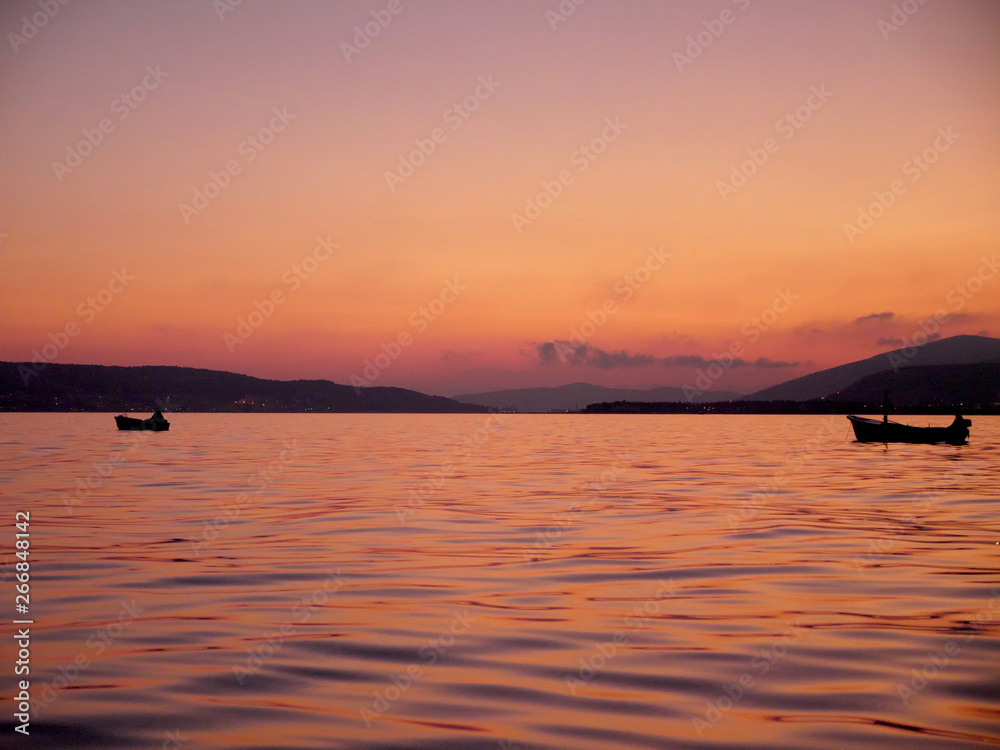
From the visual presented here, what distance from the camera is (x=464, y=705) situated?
32.1 feet

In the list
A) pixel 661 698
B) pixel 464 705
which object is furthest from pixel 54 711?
pixel 661 698

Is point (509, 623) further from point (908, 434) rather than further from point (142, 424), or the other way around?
point (142, 424)

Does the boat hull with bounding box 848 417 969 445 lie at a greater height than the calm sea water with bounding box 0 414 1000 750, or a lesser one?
greater

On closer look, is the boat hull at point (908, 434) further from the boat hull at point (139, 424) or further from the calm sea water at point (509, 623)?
the boat hull at point (139, 424)

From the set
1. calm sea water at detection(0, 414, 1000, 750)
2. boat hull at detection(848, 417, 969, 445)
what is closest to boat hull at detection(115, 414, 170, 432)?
boat hull at detection(848, 417, 969, 445)

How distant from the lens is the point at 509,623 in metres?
13.5

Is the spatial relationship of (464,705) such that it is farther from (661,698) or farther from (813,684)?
(813,684)

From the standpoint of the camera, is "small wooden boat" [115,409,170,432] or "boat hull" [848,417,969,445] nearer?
"boat hull" [848,417,969,445]

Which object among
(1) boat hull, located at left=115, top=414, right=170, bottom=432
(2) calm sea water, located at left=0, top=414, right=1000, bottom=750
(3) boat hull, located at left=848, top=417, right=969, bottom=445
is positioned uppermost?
(1) boat hull, located at left=115, top=414, right=170, bottom=432

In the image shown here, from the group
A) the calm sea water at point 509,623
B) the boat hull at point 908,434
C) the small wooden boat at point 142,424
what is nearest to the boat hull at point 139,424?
the small wooden boat at point 142,424

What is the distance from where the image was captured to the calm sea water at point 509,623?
9.21 meters

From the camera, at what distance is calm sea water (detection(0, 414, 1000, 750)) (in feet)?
30.2

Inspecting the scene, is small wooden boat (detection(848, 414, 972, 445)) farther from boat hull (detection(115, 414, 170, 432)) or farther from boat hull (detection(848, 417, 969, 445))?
boat hull (detection(115, 414, 170, 432))

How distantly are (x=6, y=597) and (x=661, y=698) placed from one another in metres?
10.8
